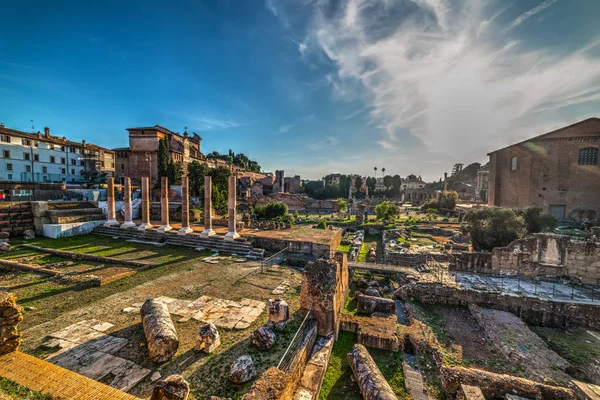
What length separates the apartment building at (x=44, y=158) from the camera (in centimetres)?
2992

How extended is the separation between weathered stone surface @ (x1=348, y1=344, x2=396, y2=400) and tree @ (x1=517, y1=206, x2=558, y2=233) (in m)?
20.6

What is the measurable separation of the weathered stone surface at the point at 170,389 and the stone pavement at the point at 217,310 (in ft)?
9.76

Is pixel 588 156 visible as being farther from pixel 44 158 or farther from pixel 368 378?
pixel 44 158

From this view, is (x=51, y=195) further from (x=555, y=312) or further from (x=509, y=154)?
(x=509, y=154)

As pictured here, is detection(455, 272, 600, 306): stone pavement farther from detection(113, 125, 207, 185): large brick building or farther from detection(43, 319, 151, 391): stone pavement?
detection(113, 125, 207, 185): large brick building

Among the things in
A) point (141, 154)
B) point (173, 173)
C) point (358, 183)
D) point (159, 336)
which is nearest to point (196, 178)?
point (173, 173)

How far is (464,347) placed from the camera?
740 cm

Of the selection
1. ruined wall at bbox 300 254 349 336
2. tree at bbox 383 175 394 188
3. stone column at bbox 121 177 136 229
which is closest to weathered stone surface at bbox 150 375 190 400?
ruined wall at bbox 300 254 349 336

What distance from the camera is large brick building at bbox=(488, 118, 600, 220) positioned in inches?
1076

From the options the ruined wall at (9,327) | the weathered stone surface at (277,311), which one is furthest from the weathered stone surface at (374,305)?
the ruined wall at (9,327)

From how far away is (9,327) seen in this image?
15.5 ft

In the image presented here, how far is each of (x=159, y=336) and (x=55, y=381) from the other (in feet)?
5.93

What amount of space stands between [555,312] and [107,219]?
2789 centimetres

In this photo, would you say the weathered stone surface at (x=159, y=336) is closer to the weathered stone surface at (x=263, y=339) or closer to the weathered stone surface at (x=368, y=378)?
the weathered stone surface at (x=263, y=339)
